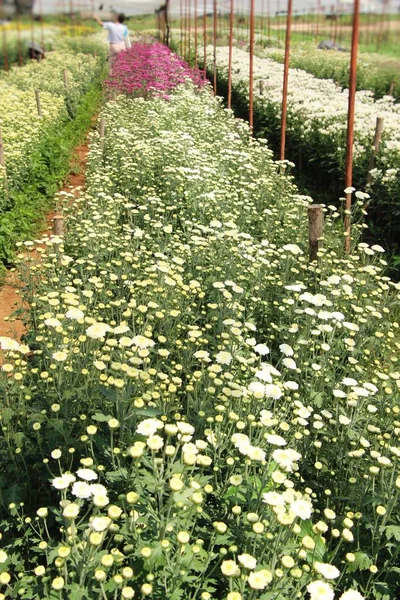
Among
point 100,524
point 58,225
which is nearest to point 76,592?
point 100,524

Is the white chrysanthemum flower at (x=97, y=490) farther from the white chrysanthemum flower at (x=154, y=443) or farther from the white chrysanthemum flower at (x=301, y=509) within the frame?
the white chrysanthemum flower at (x=301, y=509)

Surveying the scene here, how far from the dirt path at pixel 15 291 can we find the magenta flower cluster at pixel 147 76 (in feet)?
8.03

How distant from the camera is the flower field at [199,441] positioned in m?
2.11

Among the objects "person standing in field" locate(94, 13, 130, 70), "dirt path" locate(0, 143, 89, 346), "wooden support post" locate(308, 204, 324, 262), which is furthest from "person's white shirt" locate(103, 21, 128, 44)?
"wooden support post" locate(308, 204, 324, 262)

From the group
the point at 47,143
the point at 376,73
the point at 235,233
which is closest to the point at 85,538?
the point at 235,233

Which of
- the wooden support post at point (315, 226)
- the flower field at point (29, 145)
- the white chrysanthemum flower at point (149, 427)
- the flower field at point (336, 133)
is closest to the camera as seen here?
the white chrysanthemum flower at point (149, 427)

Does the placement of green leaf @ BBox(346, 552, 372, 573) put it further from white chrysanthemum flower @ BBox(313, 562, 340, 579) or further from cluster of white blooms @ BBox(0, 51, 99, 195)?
cluster of white blooms @ BBox(0, 51, 99, 195)

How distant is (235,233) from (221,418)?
2574mm

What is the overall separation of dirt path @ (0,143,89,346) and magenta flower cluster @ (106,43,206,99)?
8.03 ft

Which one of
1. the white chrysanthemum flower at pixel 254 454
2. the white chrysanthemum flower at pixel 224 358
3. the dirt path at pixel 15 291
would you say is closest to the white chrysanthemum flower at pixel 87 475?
the white chrysanthemum flower at pixel 254 454

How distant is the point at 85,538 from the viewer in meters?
2.02

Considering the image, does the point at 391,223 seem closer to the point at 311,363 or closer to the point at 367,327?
the point at 367,327

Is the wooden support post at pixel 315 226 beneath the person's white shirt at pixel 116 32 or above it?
beneath

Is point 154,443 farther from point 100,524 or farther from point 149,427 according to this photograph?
point 100,524
